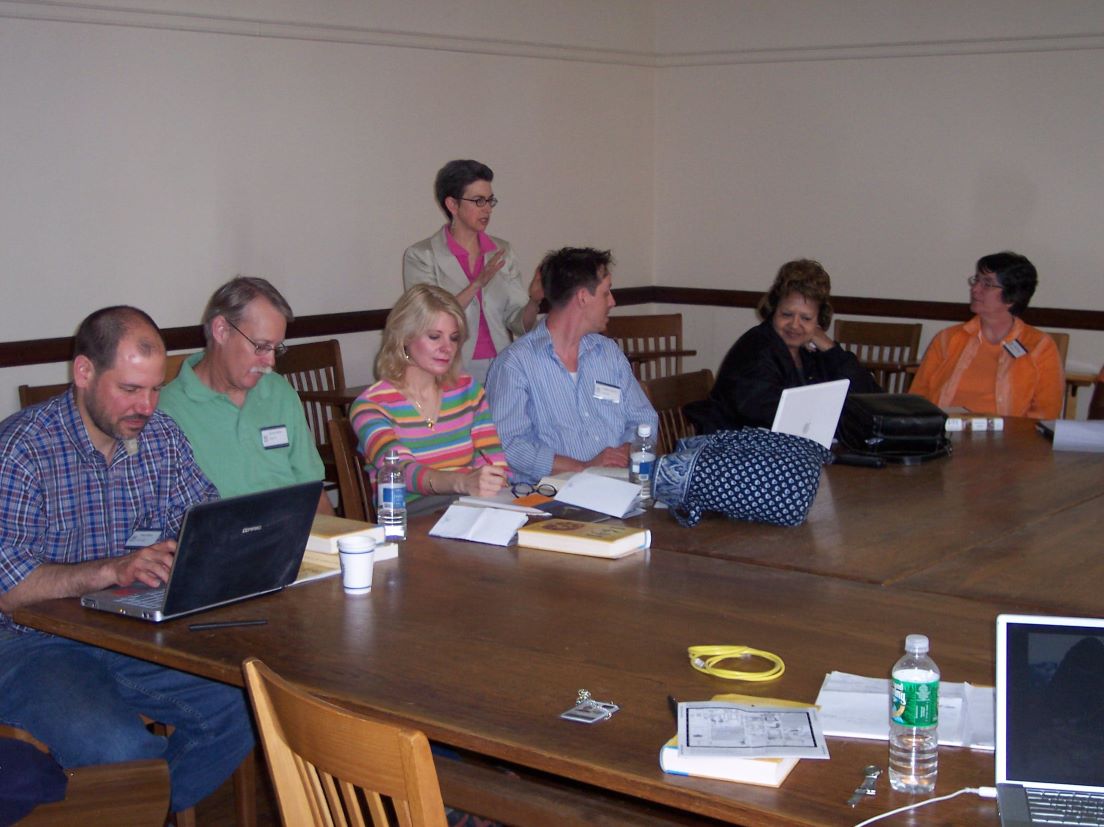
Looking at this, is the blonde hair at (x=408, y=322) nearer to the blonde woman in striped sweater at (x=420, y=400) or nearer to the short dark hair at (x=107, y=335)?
the blonde woman in striped sweater at (x=420, y=400)

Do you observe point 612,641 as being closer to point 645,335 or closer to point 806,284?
point 806,284

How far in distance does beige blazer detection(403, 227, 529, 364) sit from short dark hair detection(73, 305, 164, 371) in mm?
2698

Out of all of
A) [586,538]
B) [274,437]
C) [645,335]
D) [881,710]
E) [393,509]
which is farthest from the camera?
[645,335]

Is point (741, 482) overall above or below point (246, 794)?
above

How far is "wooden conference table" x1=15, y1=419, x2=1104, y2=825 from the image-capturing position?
5.60 feet

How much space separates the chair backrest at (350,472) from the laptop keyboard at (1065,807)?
2.15m

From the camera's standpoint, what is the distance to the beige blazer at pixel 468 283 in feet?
17.9

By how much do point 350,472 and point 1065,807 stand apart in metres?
2.22

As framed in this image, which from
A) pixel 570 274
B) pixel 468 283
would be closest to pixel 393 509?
pixel 570 274

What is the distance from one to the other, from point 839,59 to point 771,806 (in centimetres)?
638

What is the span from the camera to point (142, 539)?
2.66 meters

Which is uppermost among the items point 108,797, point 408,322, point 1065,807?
point 408,322

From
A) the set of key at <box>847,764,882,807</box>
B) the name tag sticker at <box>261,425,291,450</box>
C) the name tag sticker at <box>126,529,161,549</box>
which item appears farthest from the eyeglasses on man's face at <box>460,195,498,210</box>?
the set of key at <box>847,764,882,807</box>

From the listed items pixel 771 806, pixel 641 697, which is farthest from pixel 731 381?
pixel 771 806
